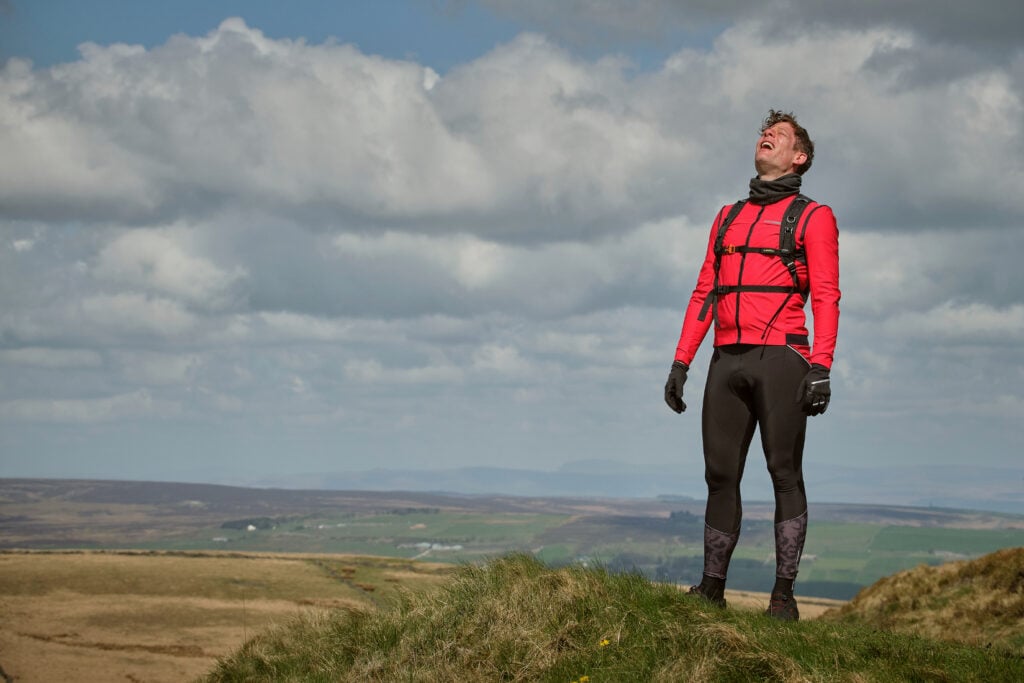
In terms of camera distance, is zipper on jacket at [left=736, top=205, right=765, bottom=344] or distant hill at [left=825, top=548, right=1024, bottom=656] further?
distant hill at [left=825, top=548, right=1024, bottom=656]

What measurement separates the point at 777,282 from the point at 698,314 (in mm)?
985

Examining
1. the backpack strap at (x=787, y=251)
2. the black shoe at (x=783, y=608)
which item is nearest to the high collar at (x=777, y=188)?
the backpack strap at (x=787, y=251)

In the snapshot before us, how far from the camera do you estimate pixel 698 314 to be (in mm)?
10594

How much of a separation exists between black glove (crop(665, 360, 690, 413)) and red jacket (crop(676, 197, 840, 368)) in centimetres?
48

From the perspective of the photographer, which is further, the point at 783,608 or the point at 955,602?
the point at 955,602

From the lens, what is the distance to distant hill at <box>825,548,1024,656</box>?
49.0 feet

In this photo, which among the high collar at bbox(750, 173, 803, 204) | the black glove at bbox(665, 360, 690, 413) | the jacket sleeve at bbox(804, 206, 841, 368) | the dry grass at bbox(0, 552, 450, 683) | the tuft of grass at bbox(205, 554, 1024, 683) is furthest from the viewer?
the dry grass at bbox(0, 552, 450, 683)

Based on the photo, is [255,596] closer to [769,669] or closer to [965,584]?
[965,584]

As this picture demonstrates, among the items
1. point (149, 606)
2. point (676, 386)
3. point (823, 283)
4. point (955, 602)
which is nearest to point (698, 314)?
point (676, 386)

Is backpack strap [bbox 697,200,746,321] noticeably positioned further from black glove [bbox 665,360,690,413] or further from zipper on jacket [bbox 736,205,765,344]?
black glove [bbox 665,360,690,413]

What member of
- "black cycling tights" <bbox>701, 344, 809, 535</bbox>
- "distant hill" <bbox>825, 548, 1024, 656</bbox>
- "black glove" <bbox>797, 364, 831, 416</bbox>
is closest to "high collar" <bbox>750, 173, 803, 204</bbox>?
"black cycling tights" <bbox>701, 344, 809, 535</bbox>

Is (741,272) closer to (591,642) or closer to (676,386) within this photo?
(676,386)

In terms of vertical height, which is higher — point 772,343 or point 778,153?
point 778,153

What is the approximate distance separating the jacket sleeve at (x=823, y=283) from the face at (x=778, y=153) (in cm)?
76
